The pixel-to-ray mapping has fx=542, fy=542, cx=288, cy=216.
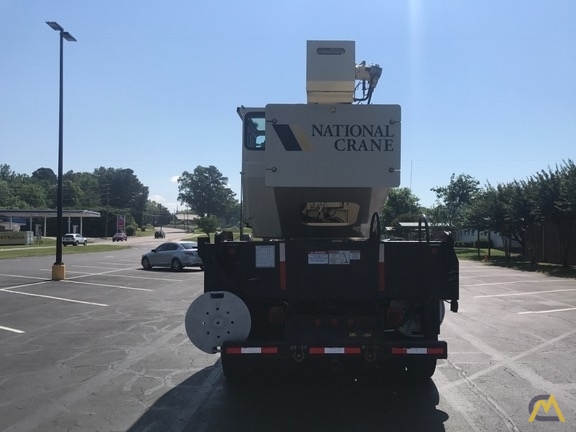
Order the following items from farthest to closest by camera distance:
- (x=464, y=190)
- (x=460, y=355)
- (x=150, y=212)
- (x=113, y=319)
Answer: (x=150, y=212), (x=464, y=190), (x=113, y=319), (x=460, y=355)

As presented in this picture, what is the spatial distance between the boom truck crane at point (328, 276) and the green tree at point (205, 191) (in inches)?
5567

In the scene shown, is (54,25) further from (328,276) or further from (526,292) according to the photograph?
(526,292)

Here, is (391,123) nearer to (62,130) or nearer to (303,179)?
(303,179)

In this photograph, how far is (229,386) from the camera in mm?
6500

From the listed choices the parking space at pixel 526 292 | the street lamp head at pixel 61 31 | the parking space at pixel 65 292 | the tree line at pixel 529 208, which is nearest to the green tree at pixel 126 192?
the tree line at pixel 529 208

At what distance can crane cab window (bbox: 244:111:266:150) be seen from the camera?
691 centimetres

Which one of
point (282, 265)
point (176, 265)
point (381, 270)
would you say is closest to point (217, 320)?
point (282, 265)

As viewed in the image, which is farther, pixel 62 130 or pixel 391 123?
pixel 62 130

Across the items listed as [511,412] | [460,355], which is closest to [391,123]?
[511,412]

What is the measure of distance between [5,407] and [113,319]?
6.22 m

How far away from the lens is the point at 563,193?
90.5 feet

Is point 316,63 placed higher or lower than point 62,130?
lower

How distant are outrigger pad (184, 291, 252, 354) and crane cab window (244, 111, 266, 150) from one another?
2150 millimetres

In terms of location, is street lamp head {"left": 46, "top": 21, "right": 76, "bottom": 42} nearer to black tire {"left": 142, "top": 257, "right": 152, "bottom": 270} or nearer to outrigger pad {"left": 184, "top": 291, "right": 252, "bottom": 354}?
black tire {"left": 142, "top": 257, "right": 152, "bottom": 270}
